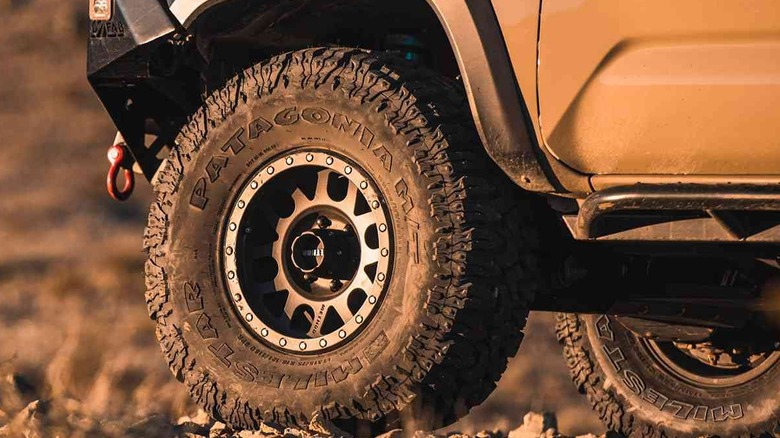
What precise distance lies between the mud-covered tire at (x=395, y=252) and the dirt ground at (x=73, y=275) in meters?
0.37

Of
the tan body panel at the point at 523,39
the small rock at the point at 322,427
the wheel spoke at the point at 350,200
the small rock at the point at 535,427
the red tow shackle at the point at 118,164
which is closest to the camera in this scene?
the tan body panel at the point at 523,39

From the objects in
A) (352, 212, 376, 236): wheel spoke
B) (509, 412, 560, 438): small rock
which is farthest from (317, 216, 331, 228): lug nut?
(509, 412, 560, 438): small rock

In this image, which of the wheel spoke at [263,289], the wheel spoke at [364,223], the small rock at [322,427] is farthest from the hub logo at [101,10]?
the small rock at [322,427]

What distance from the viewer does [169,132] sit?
509 centimetres

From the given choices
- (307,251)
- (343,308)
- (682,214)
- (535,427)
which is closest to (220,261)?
(307,251)

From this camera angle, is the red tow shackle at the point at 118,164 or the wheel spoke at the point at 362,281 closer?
the wheel spoke at the point at 362,281

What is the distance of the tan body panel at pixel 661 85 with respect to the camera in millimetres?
3613

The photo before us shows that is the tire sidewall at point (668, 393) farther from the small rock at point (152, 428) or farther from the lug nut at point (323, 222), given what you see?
the small rock at point (152, 428)

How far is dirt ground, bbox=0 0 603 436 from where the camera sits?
17.9 ft

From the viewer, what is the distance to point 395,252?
398 centimetres

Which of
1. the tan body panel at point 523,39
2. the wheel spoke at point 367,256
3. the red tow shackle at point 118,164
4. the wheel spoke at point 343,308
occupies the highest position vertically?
the red tow shackle at point 118,164

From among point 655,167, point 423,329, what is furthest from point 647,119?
point 423,329

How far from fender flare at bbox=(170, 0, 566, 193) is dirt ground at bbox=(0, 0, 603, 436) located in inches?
47.8

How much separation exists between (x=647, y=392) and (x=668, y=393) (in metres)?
0.08
